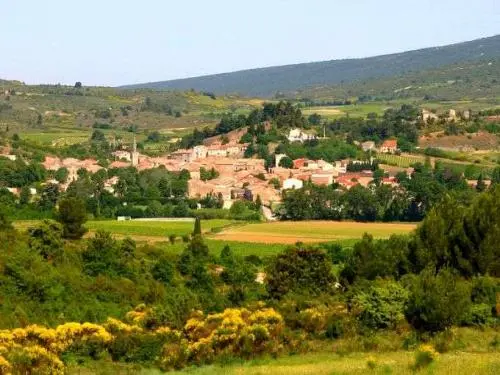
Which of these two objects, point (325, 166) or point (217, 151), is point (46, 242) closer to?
point (325, 166)

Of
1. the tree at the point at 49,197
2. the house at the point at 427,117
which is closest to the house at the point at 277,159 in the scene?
the house at the point at 427,117

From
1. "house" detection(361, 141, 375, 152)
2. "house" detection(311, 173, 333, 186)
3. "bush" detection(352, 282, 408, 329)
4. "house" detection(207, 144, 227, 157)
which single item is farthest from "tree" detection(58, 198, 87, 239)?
"house" detection(361, 141, 375, 152)

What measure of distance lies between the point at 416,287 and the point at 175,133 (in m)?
113

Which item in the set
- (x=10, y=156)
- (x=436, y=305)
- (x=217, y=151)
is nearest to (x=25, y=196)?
(x=10, y=156)

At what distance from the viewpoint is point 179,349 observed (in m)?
17.2

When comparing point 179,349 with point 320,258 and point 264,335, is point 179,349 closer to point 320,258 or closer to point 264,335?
point 264,335

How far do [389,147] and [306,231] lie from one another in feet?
139

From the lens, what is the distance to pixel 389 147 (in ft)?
313

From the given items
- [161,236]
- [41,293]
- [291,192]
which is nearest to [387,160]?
[291,192]

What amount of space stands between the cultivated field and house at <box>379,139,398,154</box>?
116 ft

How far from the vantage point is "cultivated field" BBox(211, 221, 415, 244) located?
50.5 meters

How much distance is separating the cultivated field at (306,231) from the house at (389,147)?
35.3 metres

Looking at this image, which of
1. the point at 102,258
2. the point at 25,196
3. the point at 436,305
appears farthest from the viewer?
the point at 25,196

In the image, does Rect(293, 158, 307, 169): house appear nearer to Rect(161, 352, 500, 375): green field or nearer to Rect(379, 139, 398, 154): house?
Rect(379, 139, 398, 154): house
